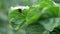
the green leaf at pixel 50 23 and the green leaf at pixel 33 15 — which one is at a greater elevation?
the green leaf at pixel 33 15

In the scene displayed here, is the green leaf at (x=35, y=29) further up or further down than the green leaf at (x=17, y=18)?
further down

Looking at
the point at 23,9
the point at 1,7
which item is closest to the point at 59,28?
the point at 23,9

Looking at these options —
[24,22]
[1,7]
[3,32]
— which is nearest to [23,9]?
[24,22]

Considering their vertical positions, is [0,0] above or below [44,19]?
above

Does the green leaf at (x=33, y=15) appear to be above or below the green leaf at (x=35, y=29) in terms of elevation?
above

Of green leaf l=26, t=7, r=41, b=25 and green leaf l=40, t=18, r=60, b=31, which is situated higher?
green leaf l=26, t=7, r=41, b=25

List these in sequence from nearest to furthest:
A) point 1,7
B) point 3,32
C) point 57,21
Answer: point 57,21
point 1,7
point 3,32

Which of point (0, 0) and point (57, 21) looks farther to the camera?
point (0, 0)

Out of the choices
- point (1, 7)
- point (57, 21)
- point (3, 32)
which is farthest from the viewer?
point (3, 32)

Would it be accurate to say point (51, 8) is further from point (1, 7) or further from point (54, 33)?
point (1, 7)

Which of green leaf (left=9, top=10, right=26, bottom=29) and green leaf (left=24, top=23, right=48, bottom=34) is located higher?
green leaf (left=9, top=10, right=26, bottom=29)

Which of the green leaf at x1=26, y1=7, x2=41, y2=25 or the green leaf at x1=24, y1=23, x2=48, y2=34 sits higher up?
the green leaf at x1=26, y1=7, x2=41, y2=25
